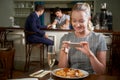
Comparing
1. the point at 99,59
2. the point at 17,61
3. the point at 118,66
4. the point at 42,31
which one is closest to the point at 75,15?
the point at 99,59

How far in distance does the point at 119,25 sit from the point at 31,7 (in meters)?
3.31

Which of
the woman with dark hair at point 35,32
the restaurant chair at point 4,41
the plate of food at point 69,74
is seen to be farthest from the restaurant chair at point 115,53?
the plate of food at point 69,74

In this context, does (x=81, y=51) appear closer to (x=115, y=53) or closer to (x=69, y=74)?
(x=69, y=74)

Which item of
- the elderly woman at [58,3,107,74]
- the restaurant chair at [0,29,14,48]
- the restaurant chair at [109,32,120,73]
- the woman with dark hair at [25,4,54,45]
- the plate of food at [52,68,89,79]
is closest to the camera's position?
the plate of food at [52,68,89,79]

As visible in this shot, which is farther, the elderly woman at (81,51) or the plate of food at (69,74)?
the elderly woman at (81,51)

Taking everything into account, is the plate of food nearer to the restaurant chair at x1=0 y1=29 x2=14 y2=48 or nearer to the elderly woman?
the elderly woman

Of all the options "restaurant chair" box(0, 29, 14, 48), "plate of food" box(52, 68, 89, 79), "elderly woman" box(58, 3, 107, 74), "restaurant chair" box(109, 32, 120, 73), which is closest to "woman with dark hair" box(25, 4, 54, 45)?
"restaurant chair" box(0, 29, 14, 48)

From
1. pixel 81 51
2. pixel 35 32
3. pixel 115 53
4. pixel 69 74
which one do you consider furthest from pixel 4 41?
pixel 69 74

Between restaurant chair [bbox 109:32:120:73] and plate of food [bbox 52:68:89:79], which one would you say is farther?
restaurant chair [bbox 109:32:120:73]

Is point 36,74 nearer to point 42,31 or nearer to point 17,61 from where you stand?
point 42,31

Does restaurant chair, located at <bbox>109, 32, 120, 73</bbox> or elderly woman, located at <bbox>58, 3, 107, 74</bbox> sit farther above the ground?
elderly woman, located at <bbox>58, 3, 107, 74</bbox>

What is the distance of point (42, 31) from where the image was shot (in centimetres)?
485

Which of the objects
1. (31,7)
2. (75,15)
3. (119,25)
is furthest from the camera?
(31,7)

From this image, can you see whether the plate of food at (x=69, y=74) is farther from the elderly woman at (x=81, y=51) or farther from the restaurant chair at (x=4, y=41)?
the restaurant chair at (x=4, y=41)
